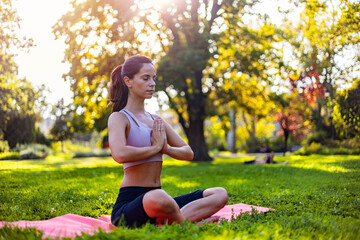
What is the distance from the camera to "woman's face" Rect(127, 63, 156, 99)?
4.11 meters

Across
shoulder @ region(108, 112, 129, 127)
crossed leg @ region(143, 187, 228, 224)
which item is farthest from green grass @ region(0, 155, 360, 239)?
shoulder @ region(108, 112, 129, 127)

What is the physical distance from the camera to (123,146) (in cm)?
377

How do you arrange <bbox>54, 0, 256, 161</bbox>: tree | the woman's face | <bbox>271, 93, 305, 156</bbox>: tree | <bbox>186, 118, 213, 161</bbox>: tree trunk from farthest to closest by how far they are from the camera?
<bbox>186, 118, 213, 161</bbox>: tree trunk < <bbox>271, 93, 305, 156</bbox>: tree < <bbox>54, 0, 256, 161</bbox>: tree < the woman's face

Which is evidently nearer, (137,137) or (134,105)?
(137,137)

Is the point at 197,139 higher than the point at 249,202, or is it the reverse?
the point at 197,139

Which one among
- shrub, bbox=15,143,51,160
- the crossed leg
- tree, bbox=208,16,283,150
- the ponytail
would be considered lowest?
shrub, bbox=15,143,51,160

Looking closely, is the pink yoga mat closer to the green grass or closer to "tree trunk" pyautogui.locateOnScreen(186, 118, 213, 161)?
the green grass

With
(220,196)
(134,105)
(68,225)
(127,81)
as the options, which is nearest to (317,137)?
(220,196)

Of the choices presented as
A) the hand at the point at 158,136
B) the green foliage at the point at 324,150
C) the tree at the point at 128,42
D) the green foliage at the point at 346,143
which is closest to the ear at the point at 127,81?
the hand at the point at 158,136

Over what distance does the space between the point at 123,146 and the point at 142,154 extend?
206 millimetres

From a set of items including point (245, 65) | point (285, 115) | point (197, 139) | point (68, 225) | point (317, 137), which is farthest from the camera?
point (317, 137)

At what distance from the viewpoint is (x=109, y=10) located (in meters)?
16.2

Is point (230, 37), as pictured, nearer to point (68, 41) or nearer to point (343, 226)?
point (68, 41)

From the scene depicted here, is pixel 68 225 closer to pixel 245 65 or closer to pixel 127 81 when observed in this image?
pixel 127 81
